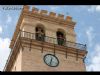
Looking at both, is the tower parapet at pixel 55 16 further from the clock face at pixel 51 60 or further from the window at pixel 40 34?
the clock face at pixel 51 60

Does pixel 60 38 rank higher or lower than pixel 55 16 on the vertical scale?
lower

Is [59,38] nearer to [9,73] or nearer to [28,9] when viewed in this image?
[28,9]

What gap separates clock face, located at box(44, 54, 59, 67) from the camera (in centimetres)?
2709

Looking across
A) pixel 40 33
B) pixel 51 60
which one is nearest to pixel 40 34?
pixel 40 33

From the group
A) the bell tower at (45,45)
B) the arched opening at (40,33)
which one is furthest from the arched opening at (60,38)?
the arched opening at (40,33)

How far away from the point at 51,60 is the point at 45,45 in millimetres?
1385

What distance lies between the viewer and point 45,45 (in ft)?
91.4

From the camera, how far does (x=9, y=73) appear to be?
5.11 feet

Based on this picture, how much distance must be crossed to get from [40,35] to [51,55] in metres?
2.48

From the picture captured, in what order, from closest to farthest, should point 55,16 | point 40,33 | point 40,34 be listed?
point 40,34 < point 40,33 < point 55,16

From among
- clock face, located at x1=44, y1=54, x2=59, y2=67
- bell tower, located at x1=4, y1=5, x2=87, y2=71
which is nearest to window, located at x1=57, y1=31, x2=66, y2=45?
bell tower, located at x1=4, y1=5, x2=87, y2=71

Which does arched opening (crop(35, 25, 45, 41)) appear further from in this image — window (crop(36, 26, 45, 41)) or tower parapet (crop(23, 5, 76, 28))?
tower parapet (crop(23, 5, 76, 28))

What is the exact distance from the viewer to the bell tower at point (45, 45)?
2700 cm

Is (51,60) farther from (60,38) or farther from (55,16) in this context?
(55,16)
